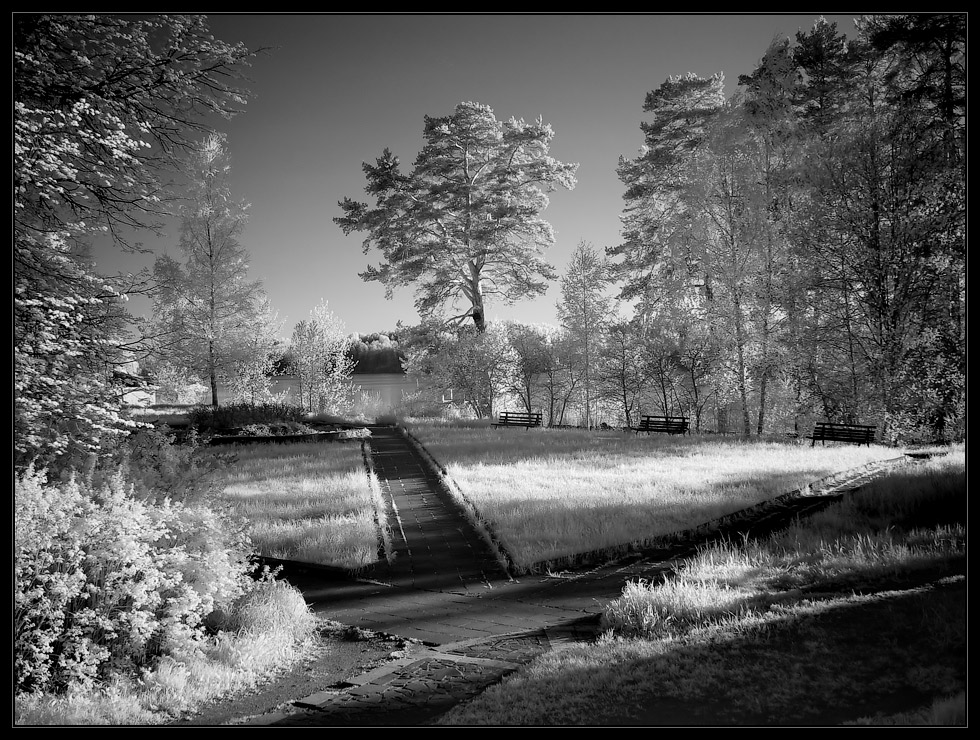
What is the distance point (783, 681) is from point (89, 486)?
19.6ft

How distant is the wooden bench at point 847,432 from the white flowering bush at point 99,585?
6213mm

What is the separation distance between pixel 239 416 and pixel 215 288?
19.3ft

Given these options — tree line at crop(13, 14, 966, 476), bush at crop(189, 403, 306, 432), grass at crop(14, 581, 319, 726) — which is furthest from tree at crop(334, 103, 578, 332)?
grass at crop(14, 581, 319, 726)

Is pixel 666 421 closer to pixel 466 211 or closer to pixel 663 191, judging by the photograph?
pixel 663 191

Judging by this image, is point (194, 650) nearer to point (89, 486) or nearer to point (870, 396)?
point (89, 486)

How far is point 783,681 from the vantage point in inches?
135

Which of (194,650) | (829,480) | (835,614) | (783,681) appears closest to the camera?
(783,681)

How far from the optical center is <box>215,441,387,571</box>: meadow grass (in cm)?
819

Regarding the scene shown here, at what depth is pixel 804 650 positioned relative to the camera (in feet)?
12.3

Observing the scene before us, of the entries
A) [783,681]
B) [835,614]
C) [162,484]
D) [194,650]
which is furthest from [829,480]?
[162,484]

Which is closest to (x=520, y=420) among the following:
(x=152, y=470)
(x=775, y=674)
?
(x=152, y=470)

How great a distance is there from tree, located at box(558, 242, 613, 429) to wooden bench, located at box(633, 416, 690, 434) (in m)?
5.45

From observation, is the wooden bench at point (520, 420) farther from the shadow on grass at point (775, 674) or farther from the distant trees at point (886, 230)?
the shadow on grass at point (775, 674)

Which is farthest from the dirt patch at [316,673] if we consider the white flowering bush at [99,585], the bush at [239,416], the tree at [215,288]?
the tree at [215,288]
